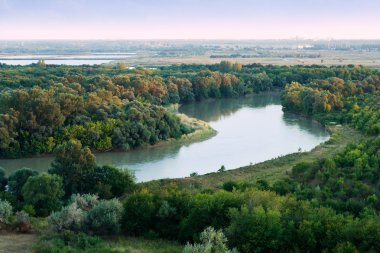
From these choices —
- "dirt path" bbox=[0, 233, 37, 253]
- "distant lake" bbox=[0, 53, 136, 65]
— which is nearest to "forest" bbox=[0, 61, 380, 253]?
"dirt path" bbox=[0, 233, 37, 253]

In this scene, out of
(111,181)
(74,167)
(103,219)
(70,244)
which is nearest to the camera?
(70,244)

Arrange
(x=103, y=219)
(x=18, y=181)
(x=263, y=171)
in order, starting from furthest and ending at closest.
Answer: (x=263, y=171) < (x=18, y=181) < (x=103, y=219)

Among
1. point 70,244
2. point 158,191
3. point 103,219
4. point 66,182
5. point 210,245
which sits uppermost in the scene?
point 210,245

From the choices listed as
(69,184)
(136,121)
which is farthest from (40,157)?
(69,184)

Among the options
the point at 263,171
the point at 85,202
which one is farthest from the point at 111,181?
the point at 263,171

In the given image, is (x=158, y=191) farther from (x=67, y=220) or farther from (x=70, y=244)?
(x=70, y=244)

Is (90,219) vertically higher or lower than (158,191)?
higher

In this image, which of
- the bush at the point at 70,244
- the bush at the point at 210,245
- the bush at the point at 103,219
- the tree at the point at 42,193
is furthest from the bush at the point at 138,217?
the tree at the point at 42,193
